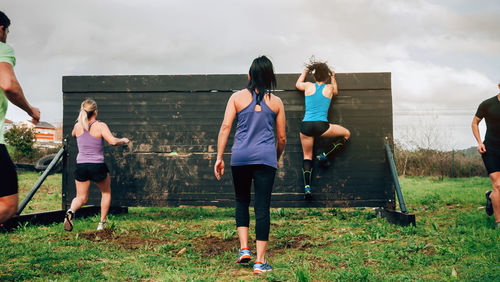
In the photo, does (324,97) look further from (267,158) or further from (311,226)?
(267,158)

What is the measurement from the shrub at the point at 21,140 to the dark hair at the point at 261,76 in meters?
18.3

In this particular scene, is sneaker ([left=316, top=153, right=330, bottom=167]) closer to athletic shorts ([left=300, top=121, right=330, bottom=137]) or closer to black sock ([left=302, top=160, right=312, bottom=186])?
black sock ([left=302, top=160, right=312, bottom=186])

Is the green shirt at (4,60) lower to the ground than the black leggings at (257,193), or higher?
higher

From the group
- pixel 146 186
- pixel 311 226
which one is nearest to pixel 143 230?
pixel 146 186

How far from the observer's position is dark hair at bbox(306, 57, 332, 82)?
20.5 ft

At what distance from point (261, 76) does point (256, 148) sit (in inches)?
27.6

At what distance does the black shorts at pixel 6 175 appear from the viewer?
2.86 metres

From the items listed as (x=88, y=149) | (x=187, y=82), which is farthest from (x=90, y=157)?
(x=187, y=82)

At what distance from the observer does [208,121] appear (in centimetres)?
673

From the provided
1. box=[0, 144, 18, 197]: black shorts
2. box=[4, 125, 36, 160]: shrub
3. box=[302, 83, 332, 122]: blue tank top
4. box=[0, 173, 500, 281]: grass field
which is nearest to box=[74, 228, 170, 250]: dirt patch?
box=[0, 173, 500, 281]: grass field

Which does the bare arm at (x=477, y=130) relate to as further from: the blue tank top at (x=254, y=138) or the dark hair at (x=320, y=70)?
the blue tank top at (x=254, y=138)

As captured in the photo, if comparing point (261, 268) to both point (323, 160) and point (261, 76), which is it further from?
point (323, 160)

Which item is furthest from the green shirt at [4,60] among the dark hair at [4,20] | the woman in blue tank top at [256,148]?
the woman in blue tank top at [256,148]

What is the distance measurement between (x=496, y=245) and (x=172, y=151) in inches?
194
